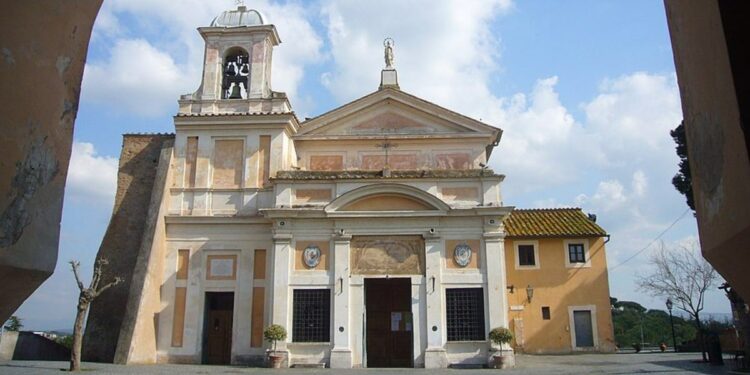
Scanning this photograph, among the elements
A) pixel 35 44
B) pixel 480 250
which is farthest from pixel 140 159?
pixel 35 44

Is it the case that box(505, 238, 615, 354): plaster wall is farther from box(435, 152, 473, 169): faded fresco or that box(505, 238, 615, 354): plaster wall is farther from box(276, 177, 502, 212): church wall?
box(276, 177, 502, 212): church wall

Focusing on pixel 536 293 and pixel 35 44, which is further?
pixel 536 293

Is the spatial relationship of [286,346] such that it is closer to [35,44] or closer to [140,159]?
[140,159]

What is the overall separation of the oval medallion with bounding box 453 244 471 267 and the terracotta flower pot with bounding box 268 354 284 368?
7157 millimetres

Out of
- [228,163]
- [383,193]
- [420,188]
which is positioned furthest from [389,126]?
[228,163]

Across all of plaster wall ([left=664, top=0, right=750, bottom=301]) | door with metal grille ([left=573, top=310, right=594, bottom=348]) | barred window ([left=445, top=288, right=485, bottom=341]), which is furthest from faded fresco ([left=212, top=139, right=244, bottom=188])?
plaster wall ([left=664, top=0, right=750, bottom=301])

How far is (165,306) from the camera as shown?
23.2 meters

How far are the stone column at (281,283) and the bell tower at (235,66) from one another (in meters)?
6.34

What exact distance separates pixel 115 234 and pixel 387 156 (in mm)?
11433

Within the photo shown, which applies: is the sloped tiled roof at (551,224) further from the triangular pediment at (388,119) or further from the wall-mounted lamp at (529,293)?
the triangular pediment at (388,119)

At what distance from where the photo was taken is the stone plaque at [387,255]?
22438 millimetres

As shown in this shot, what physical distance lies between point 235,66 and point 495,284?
14459 millimetres

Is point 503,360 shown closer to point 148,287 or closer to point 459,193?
point 459,193

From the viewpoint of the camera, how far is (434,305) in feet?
72.0
